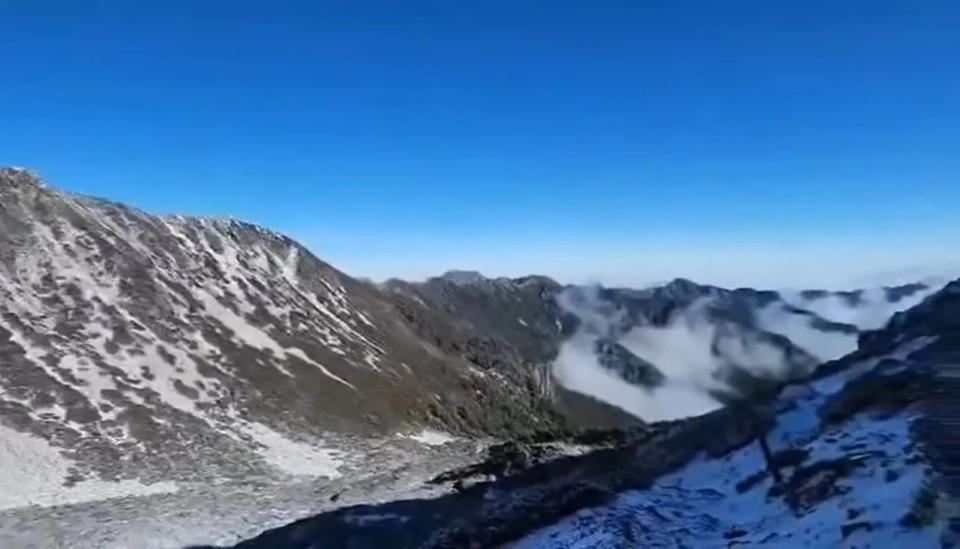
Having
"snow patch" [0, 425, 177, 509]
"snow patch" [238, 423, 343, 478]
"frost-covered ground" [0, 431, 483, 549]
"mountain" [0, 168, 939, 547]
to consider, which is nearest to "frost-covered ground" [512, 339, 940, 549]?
"mountain" [0, 168, 939, 547]

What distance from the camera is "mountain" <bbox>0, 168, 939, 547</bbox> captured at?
5456cm

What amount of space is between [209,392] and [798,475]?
7069 cm

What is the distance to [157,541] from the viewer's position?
44.2 metres

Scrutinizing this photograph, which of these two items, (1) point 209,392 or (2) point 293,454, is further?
(1) point 209,392

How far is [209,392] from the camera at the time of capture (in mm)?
81438

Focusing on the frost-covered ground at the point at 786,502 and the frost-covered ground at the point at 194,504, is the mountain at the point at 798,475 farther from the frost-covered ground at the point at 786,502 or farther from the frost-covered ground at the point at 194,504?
the frost-covered ground at the point at 194,504

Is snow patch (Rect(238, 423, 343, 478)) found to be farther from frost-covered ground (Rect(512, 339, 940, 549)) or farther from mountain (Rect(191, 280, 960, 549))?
frost-covered ground (Rect(512, 339, 940, 549))

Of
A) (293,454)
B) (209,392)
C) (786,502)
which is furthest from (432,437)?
(786,502)

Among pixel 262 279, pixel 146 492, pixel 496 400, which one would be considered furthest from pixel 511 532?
pixel 262 279

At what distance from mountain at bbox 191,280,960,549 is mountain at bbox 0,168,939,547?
254 cm

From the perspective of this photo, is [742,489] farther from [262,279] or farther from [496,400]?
[262,279]

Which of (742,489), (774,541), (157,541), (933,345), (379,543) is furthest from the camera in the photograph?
(157,541)

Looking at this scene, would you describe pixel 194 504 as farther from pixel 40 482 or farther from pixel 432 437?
pixel 432 437

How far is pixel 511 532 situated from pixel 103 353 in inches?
2764
